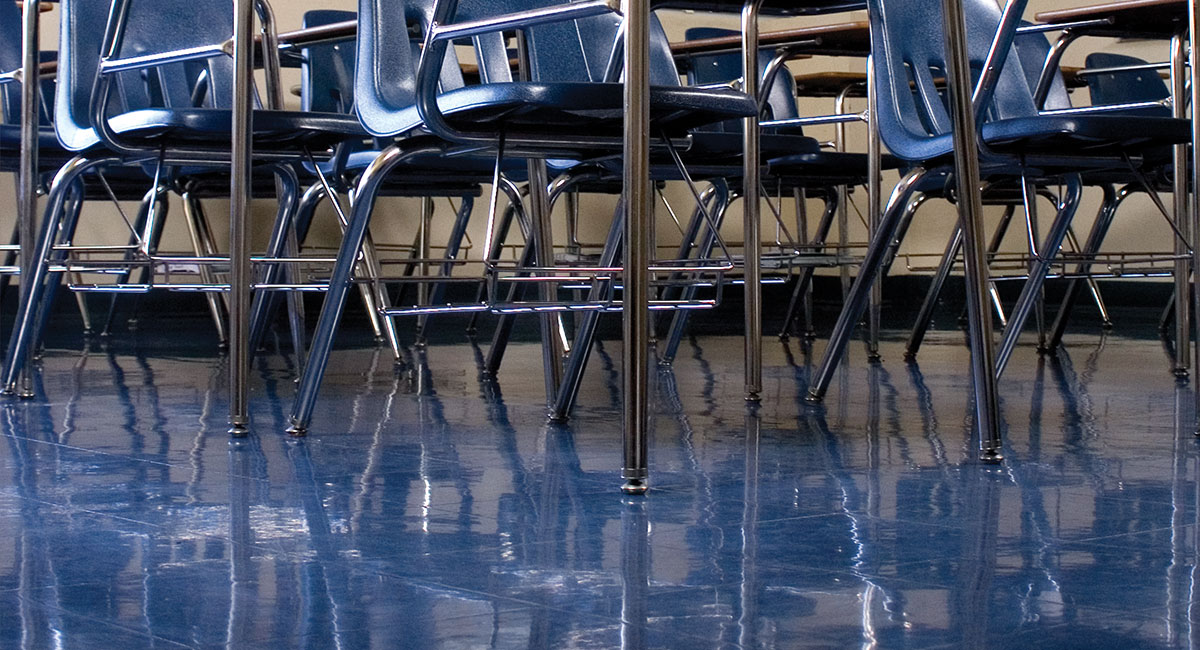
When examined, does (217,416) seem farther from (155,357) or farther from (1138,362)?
(1138,362)

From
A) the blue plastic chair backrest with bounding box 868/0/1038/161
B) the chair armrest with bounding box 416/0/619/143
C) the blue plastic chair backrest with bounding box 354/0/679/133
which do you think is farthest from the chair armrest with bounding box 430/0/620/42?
the blue plastic chair backrest with bounding box 868/0/1038/161

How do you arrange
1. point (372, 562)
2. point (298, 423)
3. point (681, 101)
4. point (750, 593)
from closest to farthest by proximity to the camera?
1. point (750, 593)
2. point (372, 562)
3. point (681, 101)
4. point (298, 423)

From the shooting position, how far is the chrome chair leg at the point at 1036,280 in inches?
114

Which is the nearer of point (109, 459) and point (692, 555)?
point (692, 555)

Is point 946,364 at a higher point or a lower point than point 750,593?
lower

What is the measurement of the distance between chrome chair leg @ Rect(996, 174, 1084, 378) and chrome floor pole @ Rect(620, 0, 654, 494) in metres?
1.25

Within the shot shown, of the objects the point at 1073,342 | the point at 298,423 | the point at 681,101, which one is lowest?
the point at 1073,342

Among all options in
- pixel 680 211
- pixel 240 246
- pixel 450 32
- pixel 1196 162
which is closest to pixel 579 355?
pixel 240 246

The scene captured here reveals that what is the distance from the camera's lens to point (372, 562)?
1.35 metres

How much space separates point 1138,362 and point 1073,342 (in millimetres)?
815

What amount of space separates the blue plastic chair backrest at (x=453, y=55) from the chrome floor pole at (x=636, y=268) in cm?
51

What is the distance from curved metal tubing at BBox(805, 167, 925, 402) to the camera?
246 cm

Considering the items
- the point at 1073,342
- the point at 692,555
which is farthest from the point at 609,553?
the point at 1073,342

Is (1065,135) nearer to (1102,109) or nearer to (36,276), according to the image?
(1102,109)
